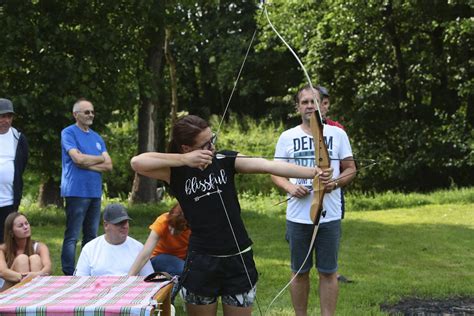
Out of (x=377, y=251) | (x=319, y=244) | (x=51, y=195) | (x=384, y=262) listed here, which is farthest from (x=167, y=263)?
(x=51, y=195)

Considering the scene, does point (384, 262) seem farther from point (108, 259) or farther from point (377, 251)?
point (108, 259)

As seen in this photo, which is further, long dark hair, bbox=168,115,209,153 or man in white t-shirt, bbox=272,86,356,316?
man in white t-shirt, bbox=272,86,356,316

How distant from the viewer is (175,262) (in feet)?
17.7

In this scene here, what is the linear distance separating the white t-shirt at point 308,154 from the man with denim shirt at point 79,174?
7.20 feet

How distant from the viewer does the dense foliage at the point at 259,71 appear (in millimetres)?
11750

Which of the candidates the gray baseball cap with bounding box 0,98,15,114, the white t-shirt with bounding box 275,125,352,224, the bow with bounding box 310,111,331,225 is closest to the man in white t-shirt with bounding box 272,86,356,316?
the white t-shirt with bounding box 275,125,352,224

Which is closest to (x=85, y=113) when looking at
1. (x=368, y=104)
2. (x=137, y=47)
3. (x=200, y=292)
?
(x=200, y=292)

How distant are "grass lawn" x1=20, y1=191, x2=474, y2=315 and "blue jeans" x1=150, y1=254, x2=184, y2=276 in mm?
383

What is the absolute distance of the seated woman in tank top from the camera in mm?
5176

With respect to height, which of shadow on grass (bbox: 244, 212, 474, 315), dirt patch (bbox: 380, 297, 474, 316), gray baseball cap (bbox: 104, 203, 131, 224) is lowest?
dirt patch (bbox: 380, 297, 474, 316)

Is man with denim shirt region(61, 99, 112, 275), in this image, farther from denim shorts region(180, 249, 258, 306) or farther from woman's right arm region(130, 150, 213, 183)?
denim shorts region(180, 249, 258, 306)

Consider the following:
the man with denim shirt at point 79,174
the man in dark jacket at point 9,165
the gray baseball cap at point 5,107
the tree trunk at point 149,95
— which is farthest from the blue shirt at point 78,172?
the tree trunk at point 149,95

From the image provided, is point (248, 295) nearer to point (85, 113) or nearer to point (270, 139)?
point (85, 113)

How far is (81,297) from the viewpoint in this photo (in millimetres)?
3637
